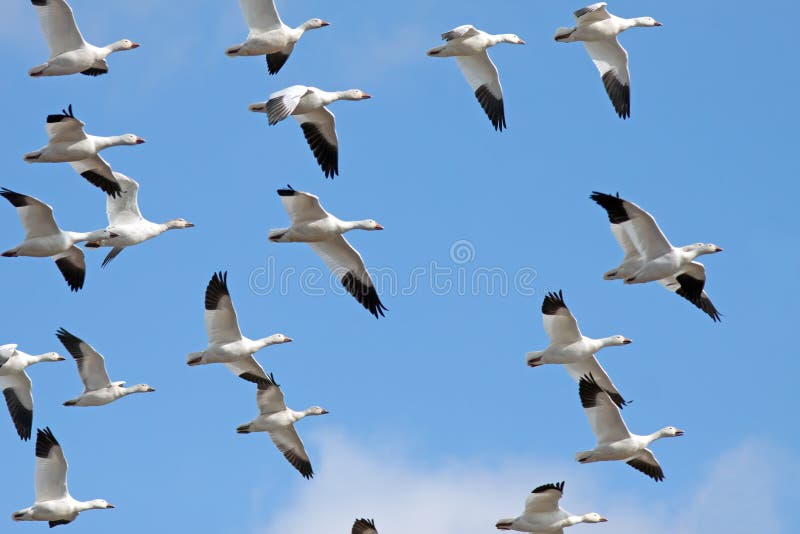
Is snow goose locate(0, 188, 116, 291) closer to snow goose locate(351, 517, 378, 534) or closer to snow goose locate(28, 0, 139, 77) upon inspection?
snow goose locate(28, 0, 139, 77)

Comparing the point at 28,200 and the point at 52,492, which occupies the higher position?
the point at 28,200

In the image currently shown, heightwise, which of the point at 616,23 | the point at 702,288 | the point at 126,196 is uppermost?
the point at 616,23

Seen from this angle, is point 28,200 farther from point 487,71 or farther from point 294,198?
point 487,71

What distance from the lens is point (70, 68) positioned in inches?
856

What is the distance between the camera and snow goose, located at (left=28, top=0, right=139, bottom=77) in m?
21.5

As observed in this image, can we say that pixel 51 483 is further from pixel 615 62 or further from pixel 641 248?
pixel 615 62

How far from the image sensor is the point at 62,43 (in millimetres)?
21750

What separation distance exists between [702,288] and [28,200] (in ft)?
28.0

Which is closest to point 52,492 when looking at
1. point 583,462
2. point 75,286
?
point 75,286

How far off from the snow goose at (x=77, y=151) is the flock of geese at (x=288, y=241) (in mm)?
17

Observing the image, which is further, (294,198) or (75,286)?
(75,286)

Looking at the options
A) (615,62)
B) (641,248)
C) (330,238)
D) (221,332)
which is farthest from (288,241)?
(615,62)

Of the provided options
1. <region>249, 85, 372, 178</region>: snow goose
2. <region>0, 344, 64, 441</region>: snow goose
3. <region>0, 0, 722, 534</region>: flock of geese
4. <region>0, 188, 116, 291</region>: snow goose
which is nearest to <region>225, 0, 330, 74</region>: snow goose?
<region>0, 0, 722, 534</region>: flock of geese

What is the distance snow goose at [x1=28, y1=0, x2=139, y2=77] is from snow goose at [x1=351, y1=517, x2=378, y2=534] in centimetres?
661
